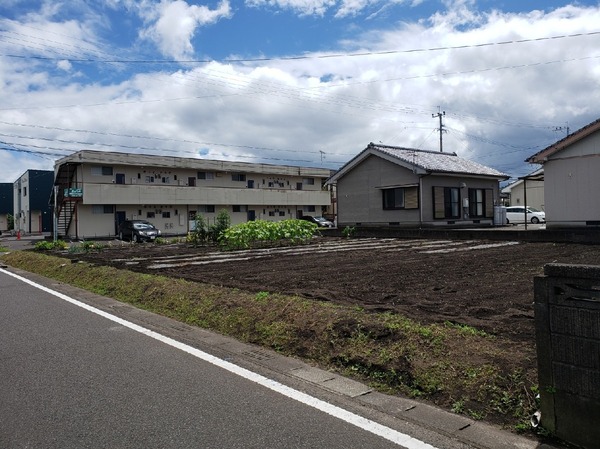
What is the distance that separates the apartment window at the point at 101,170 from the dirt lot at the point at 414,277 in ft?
80.4

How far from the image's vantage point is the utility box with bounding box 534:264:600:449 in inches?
123

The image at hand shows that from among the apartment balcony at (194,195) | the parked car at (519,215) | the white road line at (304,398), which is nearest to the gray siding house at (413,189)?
the parked car at (519,215)

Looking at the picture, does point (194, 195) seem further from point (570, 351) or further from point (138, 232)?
point (570, 351)

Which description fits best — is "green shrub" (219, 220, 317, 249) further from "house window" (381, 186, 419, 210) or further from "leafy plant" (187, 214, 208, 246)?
"house window" (381, 186, 419, 210)

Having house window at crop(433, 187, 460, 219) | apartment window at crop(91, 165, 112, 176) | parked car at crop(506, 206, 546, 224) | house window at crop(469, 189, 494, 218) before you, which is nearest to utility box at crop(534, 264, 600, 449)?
house window at crop(433, 187, 460, 219)

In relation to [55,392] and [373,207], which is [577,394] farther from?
[373,207]

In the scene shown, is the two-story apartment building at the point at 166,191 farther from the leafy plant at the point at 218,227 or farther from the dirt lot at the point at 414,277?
the dirt lot at the point at 414,277

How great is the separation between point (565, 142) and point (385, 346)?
17.0m

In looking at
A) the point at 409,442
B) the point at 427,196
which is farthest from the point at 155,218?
the point at 409,442

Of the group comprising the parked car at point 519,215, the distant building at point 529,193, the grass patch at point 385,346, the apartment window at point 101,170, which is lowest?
the grass patch at point 385,346

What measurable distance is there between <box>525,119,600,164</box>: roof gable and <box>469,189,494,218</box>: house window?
9.12 metres

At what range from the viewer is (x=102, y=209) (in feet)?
125

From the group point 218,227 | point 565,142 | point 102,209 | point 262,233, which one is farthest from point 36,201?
point 565,142

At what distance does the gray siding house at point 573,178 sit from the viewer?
18.1 m
